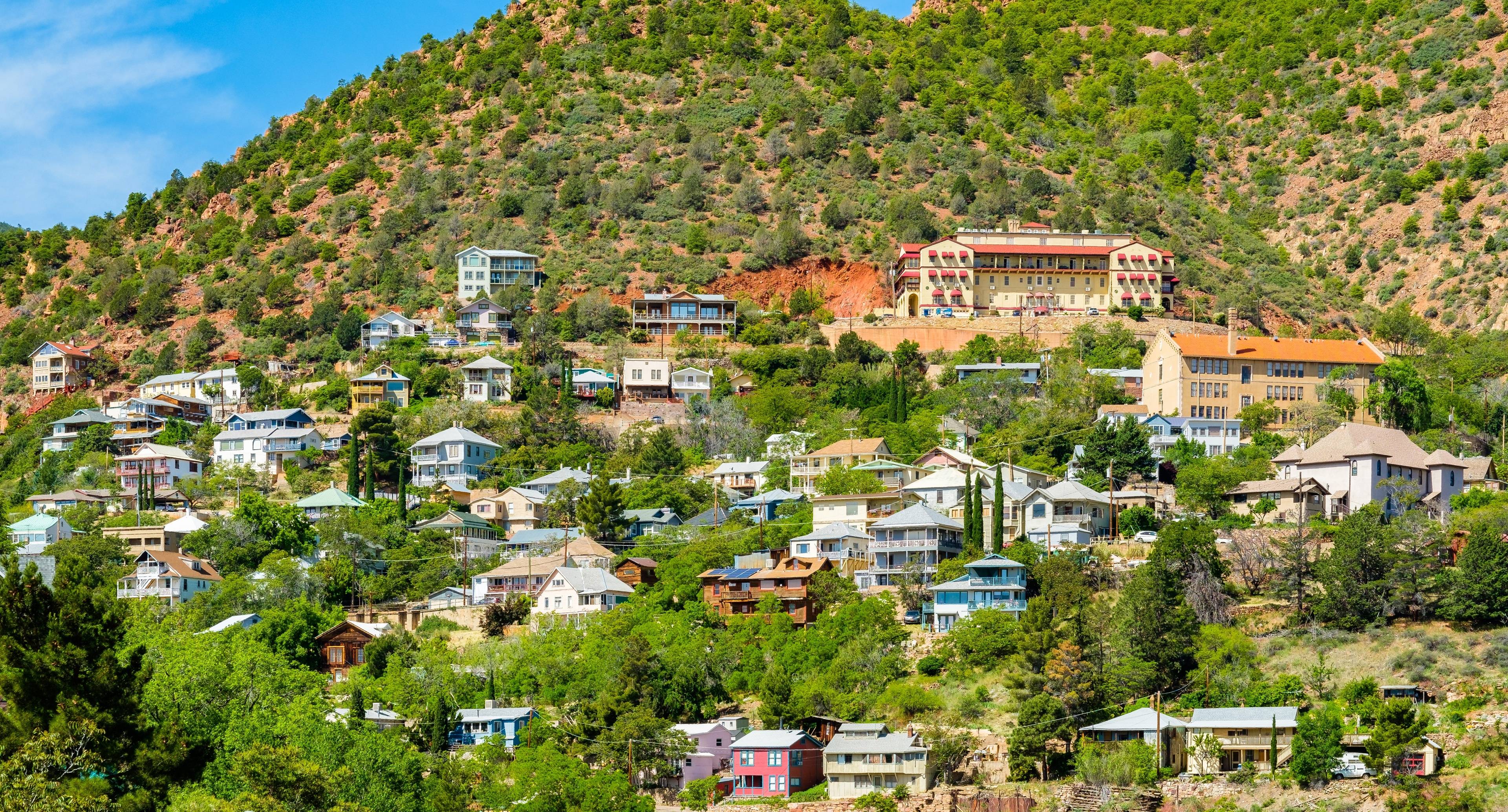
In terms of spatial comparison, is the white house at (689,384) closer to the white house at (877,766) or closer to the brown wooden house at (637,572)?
the brown wooden house at (637,572)

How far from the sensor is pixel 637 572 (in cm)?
9081

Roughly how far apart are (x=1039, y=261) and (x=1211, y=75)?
2820 inches

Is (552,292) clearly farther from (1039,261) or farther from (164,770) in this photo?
(164,770)

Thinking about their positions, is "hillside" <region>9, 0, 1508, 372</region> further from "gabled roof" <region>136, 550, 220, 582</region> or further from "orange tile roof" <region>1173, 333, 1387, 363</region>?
"gabled roof" <region>136, 550, 220, 582</region>

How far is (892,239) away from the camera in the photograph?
140m

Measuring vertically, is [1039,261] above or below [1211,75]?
below

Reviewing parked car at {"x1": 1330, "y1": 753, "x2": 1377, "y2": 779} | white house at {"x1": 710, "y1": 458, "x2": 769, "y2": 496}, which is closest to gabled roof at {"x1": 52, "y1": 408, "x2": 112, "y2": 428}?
white house at {"x1": 710, "y1": 458, "x2": 769, "y2": 496}

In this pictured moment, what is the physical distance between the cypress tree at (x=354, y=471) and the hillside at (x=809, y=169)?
2400 cm

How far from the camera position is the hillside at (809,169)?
462 feet

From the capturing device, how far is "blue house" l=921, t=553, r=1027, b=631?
256ft

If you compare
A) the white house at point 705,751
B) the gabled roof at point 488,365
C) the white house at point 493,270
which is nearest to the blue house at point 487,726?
the white house at point 705,751

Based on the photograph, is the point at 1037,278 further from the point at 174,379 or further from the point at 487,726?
the point at 487,726

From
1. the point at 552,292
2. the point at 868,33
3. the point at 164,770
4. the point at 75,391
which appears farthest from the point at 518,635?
the point at 868,33

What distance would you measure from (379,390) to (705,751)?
51.5m
